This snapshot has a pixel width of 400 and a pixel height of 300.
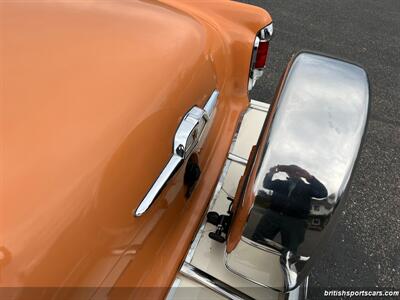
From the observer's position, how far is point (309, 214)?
2.85 ft

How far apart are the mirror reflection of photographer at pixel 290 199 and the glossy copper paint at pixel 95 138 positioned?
312 millimetres

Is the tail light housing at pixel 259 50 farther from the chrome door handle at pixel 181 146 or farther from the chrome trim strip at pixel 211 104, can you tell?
the chrome door handle at pixel 181 146

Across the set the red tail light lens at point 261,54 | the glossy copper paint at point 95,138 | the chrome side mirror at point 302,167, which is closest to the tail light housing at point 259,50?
the red tail light lens at point 261,54

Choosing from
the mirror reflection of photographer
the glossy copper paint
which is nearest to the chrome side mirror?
the mirror reflection of photographer

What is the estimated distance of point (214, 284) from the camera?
1099mm

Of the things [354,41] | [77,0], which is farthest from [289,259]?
[354,41]

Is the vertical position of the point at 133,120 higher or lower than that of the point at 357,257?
higher

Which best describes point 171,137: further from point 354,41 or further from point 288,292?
point 354,41

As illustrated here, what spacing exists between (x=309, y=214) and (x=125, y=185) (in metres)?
0.44

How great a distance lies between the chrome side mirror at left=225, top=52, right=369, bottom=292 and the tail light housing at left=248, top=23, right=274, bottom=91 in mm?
491

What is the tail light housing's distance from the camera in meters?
1.50

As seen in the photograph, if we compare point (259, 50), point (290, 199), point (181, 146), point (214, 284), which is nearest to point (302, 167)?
point (290, 199)

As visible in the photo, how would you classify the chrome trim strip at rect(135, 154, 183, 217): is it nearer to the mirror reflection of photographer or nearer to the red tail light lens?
the mirror reflection of photographer

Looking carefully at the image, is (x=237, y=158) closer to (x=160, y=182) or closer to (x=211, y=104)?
(x=211, y=104)
